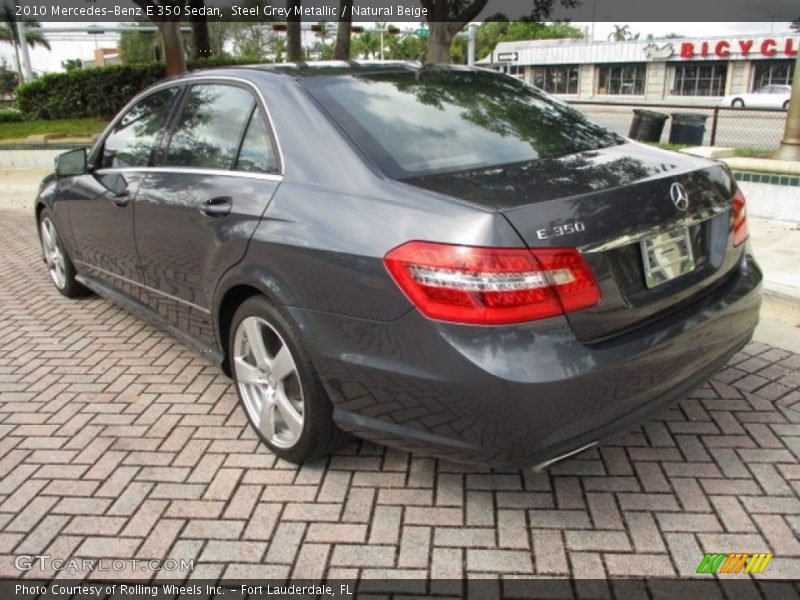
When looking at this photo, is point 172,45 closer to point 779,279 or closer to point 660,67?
point 779,279

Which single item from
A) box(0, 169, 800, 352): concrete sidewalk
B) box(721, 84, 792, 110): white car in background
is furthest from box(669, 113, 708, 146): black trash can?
box(721, 84, 792, 110): white car in background

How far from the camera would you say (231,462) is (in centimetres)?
309

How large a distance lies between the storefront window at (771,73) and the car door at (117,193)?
50285mm

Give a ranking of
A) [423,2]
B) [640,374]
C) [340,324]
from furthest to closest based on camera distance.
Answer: [423,2], [340,324], [640,374]

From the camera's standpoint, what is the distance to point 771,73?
152 feet

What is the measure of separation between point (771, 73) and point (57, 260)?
5133 cm

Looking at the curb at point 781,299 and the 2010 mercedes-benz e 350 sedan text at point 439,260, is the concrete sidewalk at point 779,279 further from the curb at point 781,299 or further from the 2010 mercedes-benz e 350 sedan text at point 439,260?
the 2010 mercedes-benz e 350 sedan text at point 439,260

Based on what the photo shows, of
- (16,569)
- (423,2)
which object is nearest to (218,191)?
(16,569)

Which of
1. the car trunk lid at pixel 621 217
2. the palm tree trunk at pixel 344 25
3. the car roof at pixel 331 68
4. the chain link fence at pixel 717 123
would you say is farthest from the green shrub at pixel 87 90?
the car trunk lid at pixel 621 217

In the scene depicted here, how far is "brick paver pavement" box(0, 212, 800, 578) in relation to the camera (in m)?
2.45

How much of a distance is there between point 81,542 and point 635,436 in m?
2.32

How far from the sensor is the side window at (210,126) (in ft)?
10.5

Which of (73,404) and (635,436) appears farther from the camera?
(73,404)

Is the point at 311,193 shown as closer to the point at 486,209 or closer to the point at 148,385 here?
the point at 486,209
